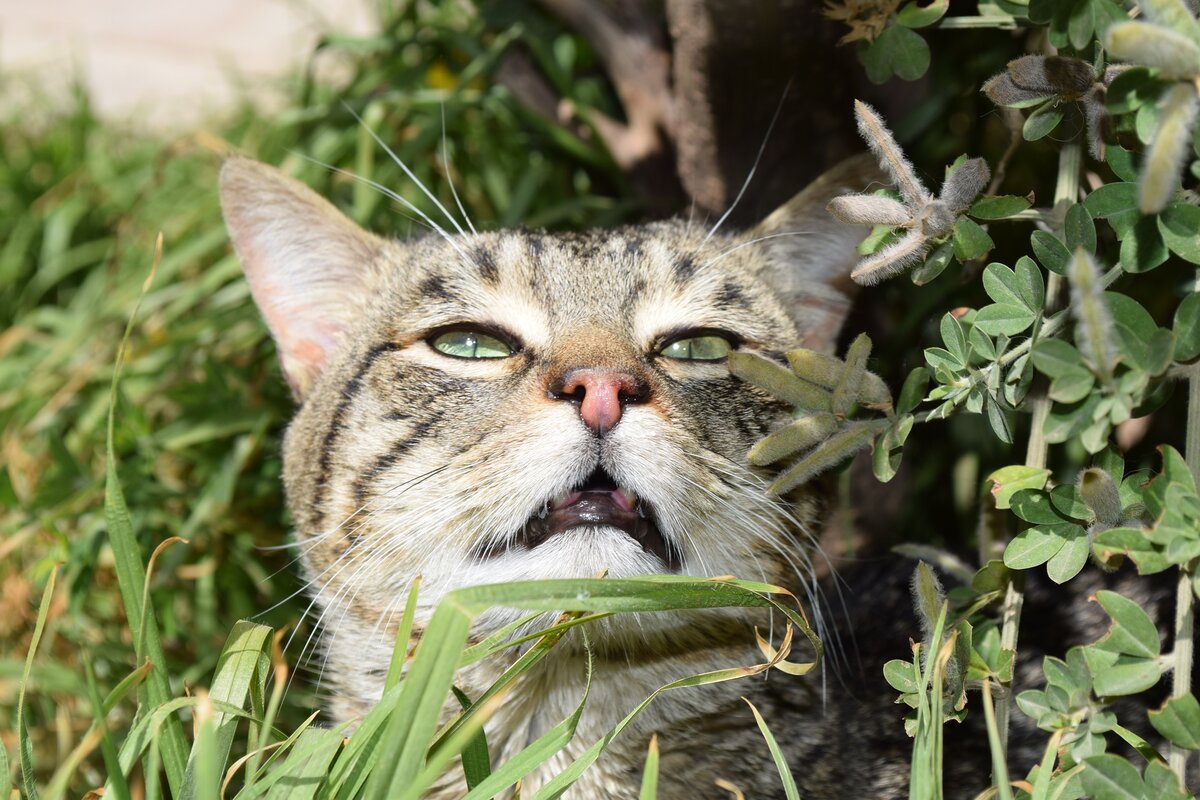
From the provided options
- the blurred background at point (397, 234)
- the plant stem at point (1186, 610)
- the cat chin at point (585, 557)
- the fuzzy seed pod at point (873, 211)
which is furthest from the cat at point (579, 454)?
the plant stem at point (1186, 610)

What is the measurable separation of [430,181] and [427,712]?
250 centimetres

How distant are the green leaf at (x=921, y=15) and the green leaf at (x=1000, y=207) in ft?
1.50

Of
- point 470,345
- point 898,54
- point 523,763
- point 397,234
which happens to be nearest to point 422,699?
point 523,763

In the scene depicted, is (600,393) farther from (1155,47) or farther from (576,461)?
(1155,47)

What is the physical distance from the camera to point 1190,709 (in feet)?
4.66

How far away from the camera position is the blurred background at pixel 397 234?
2785 millimetres

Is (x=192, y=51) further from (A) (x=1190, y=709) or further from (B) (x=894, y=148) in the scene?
(A) (x=1190, y=709)

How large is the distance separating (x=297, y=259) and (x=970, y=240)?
1.55 m

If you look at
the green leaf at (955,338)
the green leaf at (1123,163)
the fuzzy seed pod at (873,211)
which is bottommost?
the green leaf at (955,338)

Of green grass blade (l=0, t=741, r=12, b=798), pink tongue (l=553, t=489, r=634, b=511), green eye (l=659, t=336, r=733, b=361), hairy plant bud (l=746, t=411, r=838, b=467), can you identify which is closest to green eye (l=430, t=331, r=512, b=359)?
green eye (l=659, t=336, r=733, b=361)

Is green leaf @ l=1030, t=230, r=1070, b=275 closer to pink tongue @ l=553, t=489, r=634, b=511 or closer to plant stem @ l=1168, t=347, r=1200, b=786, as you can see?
plant stem @ l=1168, t=347, r=1200, b=786

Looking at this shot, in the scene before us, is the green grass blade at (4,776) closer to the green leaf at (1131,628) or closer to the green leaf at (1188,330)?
the green leaf at (1131,628)

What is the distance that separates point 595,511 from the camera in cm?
178

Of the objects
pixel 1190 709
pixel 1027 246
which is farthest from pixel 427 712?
pixel 1027 246
